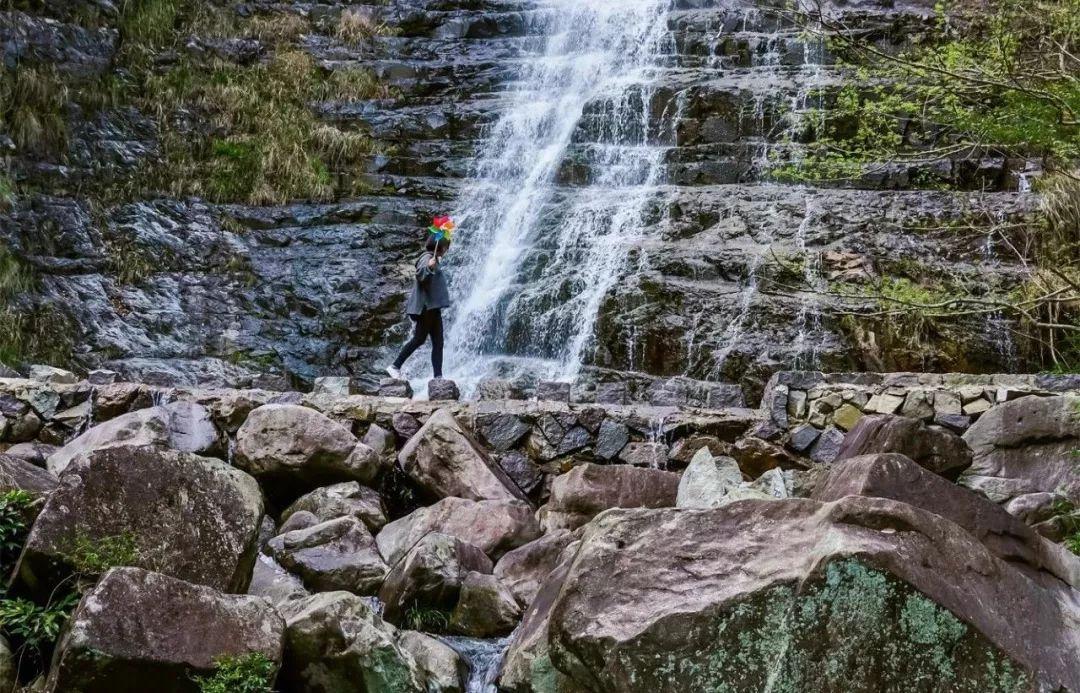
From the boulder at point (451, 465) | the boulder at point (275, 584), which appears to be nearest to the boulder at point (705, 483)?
the boulder at point (451, 465)

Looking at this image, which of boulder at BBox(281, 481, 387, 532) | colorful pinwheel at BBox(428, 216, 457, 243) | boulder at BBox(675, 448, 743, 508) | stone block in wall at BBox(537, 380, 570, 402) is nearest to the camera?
boulder at BBox(675, 448, 743, 508)

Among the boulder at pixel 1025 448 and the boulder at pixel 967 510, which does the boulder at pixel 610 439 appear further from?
the boulder at pixel 967 510

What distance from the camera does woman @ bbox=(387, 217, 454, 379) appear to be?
10.1m

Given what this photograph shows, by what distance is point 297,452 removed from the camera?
7.33 metres

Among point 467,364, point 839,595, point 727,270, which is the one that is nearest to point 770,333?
point 727,270

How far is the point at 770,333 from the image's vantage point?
1081 cm

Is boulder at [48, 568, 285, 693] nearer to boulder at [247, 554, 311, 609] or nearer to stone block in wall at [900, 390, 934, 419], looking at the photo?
boulder at [247, 554, 311, 609]

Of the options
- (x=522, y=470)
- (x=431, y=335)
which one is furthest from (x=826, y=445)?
(x=431, y=335)

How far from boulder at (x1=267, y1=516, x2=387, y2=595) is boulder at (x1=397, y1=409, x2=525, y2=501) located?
3.29ft

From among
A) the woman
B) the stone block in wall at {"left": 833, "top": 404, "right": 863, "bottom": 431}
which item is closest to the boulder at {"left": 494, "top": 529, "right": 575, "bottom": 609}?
the stone block in wall at {"left": 833, "top": 404, "right": 863, "bottom": 431}

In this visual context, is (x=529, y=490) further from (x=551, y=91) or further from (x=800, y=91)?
(x=551, y=91)

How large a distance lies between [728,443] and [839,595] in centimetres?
429

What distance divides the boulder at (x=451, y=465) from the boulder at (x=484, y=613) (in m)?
1.75

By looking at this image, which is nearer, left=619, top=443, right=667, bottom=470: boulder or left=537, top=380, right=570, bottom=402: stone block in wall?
left=619, top=443, right=667, bottom=470: boulder
